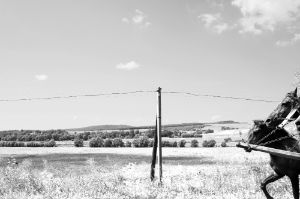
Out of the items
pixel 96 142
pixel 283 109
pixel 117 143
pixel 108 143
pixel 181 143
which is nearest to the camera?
pixel 283 109

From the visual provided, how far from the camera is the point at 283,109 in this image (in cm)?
789

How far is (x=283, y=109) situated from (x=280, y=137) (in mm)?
602

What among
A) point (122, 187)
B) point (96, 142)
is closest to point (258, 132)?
point (122, 187)

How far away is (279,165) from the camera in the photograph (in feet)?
26.0

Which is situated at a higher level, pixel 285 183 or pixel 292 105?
pixel 292 105

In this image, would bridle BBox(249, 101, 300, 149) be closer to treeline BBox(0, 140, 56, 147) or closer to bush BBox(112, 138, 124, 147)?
bush BBox(112, 138, 124, 147)

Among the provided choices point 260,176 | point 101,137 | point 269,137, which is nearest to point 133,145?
point 101,137

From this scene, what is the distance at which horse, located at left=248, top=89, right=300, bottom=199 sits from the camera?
7785mm

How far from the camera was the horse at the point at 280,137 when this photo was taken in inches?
307

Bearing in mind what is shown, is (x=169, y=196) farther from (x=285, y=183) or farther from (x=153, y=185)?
(x=285, y=183)

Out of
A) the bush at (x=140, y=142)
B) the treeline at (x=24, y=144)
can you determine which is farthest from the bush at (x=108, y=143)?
the treeline at (x=24, y=144)

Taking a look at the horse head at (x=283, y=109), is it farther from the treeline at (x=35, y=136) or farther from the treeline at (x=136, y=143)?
the treeline at (x=35, y=136)

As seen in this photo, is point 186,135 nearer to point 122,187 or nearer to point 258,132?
point 122,187

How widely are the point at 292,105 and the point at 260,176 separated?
175 inches
